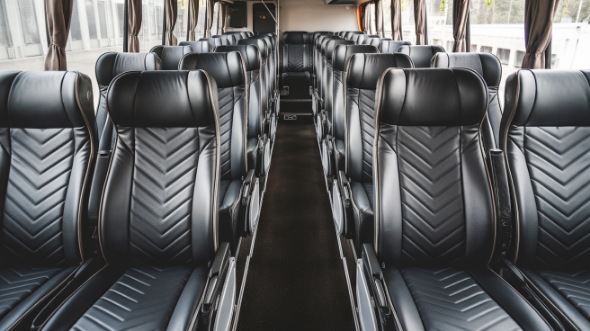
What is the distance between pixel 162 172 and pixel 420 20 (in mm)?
6005

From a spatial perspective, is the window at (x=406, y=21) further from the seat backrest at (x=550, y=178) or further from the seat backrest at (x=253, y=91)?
the seat backrest at (x=550, y=178)

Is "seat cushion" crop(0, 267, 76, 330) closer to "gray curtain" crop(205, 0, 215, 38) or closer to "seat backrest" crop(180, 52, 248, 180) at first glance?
"seat backrest" crop(180, 52, 248, 180)

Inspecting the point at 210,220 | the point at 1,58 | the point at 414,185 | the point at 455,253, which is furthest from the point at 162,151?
the point at 1,58

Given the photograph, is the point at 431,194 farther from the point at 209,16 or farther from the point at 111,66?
the point at 209,16

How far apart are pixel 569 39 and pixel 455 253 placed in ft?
8.58

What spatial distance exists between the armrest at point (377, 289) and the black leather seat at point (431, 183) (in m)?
0.01

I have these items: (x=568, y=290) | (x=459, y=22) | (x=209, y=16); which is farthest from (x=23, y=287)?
(x=209, y=16)

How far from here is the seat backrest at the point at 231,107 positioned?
2553 millimetres

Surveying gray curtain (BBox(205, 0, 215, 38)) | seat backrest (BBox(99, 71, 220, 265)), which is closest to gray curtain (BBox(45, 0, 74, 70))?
seat backrest (BBox(99, 71, 220, 265))

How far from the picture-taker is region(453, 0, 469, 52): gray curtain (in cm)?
483

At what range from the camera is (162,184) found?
168 cm

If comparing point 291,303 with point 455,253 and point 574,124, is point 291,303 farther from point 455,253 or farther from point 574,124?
point 574,124

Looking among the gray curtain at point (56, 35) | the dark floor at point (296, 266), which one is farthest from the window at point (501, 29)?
the gray curtain at point (56, 35)

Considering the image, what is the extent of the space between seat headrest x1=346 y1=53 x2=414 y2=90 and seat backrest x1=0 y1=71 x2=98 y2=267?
1541mm
